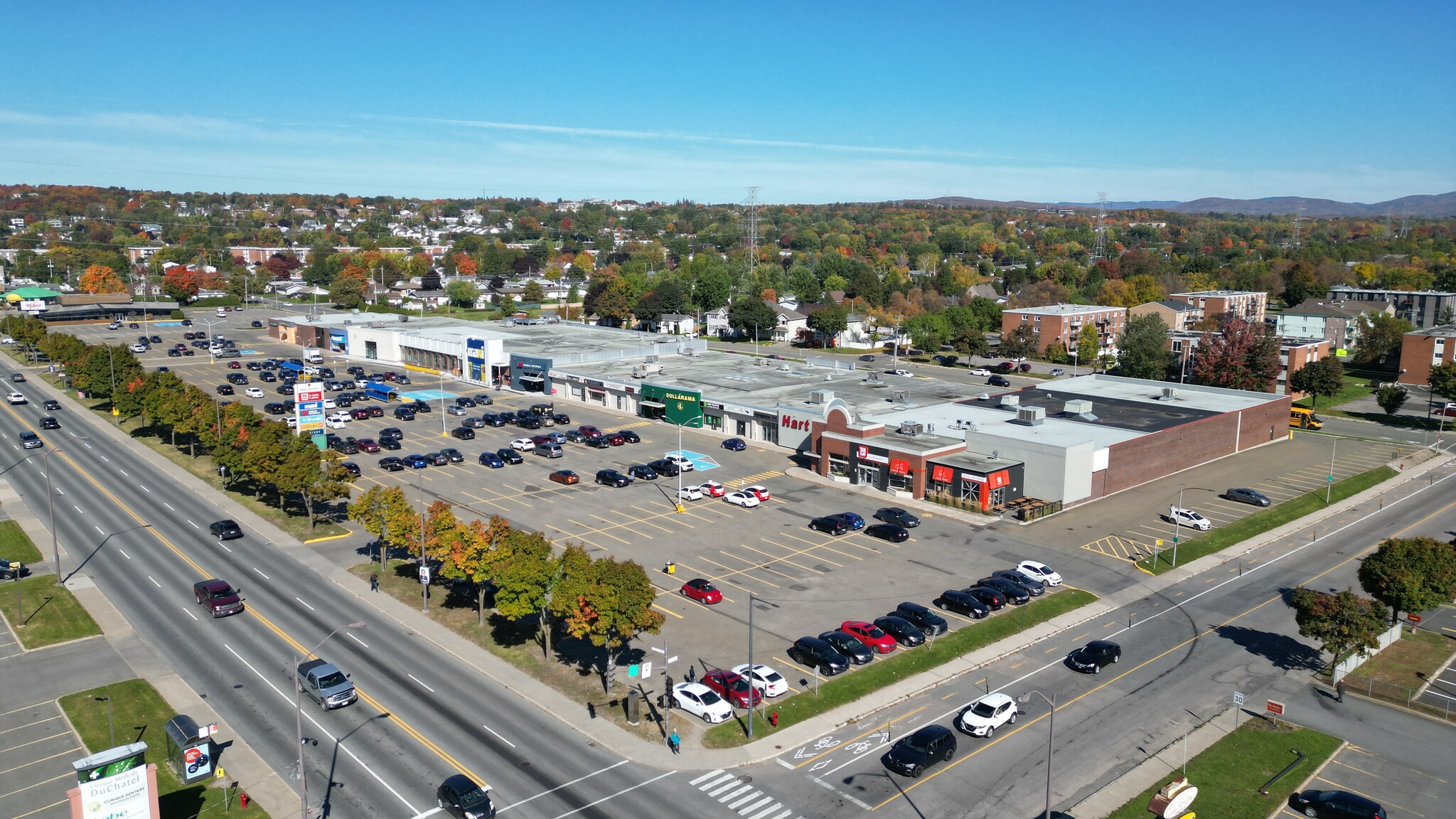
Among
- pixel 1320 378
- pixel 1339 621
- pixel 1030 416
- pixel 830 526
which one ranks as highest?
pixel 1030 416

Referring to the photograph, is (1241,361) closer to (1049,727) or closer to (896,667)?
(896,667)

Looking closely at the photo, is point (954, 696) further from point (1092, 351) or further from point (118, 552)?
point (1092, 351)

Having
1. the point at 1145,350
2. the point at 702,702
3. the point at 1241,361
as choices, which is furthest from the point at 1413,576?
the point at 1145,350

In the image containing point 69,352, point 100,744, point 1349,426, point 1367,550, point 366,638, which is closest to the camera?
point 100,744

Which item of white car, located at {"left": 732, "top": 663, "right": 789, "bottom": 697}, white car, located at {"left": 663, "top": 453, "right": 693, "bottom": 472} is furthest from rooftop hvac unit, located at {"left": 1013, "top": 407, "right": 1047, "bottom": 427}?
white car, located at {"left": 732, "top": 663, "right": 789, "bottom": 697}

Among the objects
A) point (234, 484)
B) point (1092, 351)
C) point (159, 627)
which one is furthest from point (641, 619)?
point (1092, 351)

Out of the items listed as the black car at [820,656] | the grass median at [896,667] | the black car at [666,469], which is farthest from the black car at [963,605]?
the black car at [666,469]
